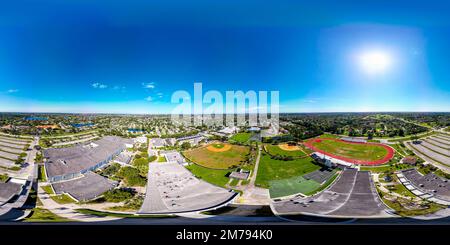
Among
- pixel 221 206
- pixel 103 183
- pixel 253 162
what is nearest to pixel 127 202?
pixel 103 183

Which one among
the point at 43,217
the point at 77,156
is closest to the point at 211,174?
the point at 77,156

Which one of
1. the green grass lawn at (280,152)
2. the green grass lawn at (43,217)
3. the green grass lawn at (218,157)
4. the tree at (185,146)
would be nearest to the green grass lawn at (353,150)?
the green grass lawn at (280,152)

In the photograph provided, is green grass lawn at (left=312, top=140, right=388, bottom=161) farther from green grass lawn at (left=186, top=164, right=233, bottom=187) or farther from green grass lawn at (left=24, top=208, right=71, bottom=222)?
green grass lawn at (left=24, top=208, right=71, bottom=222)

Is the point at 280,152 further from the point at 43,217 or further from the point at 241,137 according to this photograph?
the point at 43,217

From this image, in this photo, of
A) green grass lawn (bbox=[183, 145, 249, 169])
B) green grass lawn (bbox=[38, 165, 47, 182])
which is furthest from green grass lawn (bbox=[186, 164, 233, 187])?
green grass lawn (bbox=[38, 165, 47, 182])

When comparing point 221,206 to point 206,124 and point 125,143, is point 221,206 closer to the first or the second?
point 206,124

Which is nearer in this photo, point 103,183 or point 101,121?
point 103,183
